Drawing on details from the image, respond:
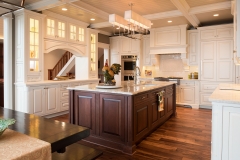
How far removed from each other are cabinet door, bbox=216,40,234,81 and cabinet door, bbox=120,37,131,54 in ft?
9.97

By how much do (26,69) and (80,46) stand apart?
6.30 feet

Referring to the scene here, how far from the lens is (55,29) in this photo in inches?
195

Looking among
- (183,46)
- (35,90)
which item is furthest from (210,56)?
(35,90)

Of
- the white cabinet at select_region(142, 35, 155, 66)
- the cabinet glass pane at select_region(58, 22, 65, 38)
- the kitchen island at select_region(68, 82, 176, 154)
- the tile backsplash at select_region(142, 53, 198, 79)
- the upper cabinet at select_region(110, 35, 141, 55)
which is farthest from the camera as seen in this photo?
the upper cabinet at select_region(110, 35, 141, 55)

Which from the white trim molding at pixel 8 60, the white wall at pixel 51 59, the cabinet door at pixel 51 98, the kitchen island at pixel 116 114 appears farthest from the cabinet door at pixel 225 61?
the white wall at pixel 51 59

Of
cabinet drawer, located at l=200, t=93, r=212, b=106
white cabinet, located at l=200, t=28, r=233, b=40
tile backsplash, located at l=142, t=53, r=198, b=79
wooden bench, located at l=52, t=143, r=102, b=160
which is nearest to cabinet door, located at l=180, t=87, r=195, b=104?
cabinet drawer, located at l=200, t=93, r=212, b=106

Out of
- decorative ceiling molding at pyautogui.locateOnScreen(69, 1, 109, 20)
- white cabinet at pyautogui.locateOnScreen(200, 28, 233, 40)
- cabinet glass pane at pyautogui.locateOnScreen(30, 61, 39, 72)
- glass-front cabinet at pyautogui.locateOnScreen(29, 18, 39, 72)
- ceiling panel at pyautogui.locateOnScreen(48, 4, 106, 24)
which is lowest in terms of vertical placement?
cabinet glass pane at pyautogui.locateOnScreen(30, 61, 39, 72)

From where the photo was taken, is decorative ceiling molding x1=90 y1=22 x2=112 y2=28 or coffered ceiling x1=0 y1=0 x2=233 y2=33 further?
decorative ceiling molding x1=90 y1=22 x2=112 y2=28

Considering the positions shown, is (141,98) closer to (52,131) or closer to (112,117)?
(112,117)

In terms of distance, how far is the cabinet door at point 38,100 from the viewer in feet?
14.0

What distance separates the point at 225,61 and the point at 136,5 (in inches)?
125

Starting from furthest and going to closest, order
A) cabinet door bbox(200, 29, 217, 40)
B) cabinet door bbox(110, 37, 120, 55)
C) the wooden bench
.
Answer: cabinet door bbox(110, 37, 120, 55), cabinet door bbox(200, 29, 217, 40), the wooden bench

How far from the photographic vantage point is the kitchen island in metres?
2.73

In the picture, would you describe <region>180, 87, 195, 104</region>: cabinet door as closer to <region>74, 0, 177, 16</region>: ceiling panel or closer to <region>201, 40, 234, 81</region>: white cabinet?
<region>201, 40, 234, 81</region>: white cabinet
